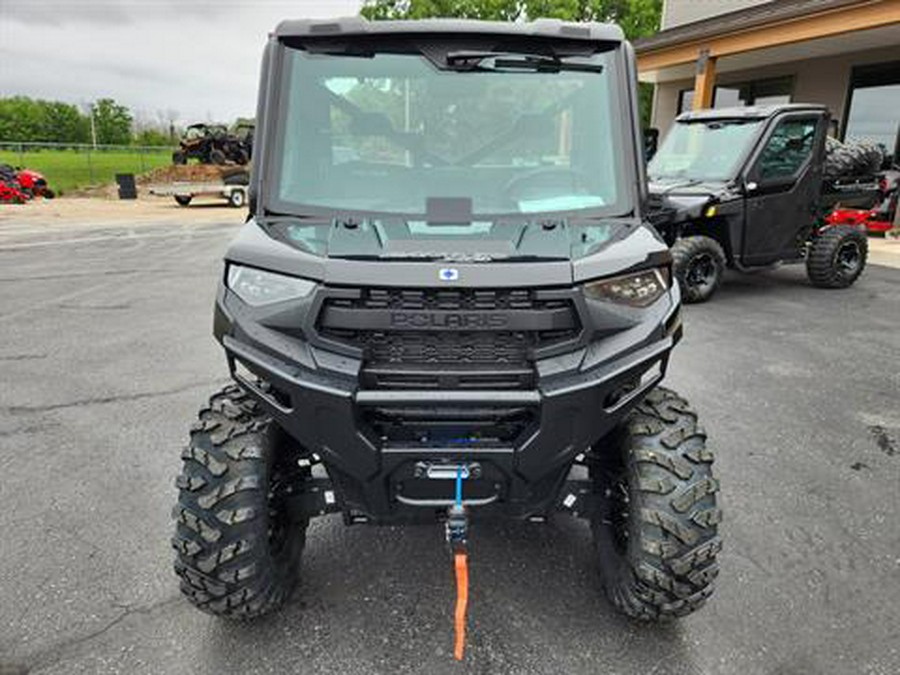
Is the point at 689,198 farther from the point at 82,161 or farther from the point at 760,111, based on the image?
the point at 82,161

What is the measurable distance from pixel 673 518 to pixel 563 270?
0.93 meters

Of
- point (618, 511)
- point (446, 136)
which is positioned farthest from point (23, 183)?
point (618, 511)

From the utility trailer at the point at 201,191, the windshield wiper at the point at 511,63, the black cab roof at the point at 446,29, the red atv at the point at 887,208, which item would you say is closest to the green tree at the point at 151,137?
the utility trailer at the point at 201,191

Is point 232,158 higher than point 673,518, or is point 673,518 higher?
point 232,158

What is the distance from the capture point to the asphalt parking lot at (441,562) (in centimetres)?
233

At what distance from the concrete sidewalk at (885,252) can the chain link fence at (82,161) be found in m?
27.4

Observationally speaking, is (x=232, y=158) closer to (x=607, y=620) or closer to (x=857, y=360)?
(x=857, y=360)

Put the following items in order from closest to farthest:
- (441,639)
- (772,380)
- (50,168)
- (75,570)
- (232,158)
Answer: (441,639), (75,570), (772,380), (232,158), (50,168)

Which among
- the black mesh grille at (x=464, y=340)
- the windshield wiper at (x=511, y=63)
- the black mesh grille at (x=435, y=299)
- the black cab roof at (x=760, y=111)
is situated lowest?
the black mesh grille at (x=464, y=340)

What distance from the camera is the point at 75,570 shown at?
9.07 feet

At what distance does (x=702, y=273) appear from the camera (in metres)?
7.53

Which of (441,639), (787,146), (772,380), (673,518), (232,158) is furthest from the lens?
(232,158)

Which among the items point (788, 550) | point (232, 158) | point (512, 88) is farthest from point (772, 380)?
point (232, 158)

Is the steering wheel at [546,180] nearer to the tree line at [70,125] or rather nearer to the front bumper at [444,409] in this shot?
the front bumper at [444,409]
